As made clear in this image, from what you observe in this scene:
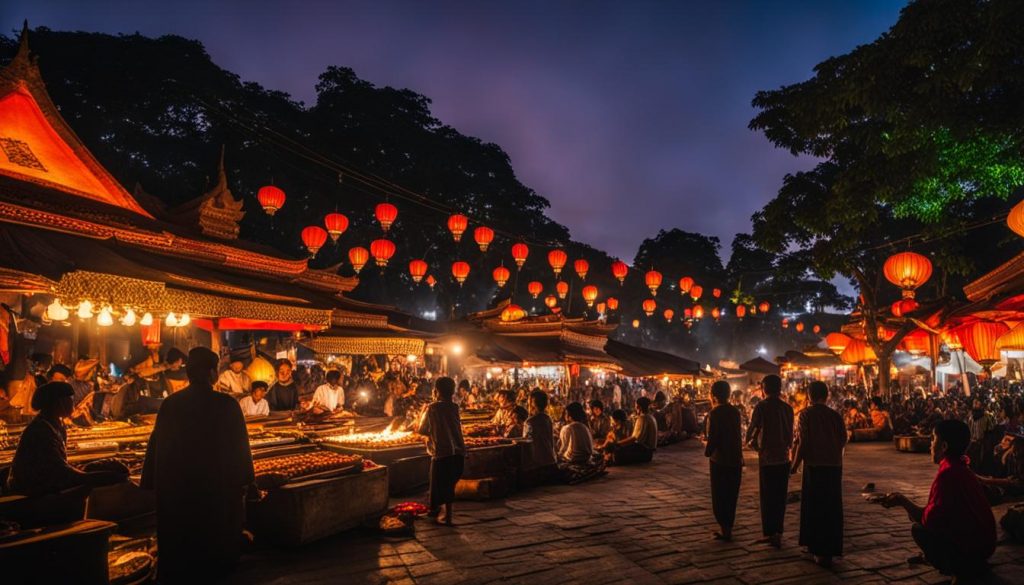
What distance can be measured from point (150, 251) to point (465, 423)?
711 centimetres

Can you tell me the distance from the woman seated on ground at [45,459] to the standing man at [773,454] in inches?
257

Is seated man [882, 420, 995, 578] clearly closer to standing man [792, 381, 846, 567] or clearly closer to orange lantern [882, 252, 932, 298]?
standing man [792, 381, 846, 567]

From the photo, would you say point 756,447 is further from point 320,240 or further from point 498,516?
point 320,240

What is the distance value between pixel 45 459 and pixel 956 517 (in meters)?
7.52

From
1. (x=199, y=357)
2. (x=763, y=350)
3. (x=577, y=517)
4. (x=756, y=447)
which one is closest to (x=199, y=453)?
(x=199, y=357)

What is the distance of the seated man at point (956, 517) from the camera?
4.60 metres

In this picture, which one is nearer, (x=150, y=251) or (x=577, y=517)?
(x=577, y=517)

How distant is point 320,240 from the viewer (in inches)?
612

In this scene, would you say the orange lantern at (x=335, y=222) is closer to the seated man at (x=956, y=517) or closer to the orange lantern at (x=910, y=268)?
the orange lantern at (x=910, y=268)

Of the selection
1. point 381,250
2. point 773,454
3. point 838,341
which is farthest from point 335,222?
point 838,341

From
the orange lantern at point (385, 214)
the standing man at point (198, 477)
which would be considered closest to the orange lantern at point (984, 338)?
the standing man at point (198, 477)

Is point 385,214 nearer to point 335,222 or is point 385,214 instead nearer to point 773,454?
point 335,222

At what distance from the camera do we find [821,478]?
5.74 m

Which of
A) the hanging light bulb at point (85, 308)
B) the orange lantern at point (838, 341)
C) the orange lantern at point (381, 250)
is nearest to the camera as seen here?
the hanging light bulb at point (85, 308)
